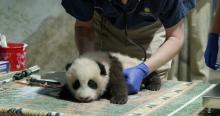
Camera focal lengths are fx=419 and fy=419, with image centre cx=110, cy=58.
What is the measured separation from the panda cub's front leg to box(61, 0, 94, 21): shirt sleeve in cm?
31

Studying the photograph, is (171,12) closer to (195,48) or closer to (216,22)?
(216,22)

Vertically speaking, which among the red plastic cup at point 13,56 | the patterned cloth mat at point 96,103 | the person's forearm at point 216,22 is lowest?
the patterned cloth mat at point 96,103

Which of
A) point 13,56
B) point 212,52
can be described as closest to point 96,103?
point 212,52

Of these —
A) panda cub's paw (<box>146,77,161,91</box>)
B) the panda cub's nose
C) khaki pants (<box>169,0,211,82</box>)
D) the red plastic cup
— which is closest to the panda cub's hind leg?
panda cub's paw (<box>146,77,161,91</box>)

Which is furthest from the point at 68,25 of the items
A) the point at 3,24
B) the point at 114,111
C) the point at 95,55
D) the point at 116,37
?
the point at 114,111

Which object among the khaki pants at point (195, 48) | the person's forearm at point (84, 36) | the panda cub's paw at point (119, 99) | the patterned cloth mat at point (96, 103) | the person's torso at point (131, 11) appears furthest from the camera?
the khaki pants at point (195, 48)

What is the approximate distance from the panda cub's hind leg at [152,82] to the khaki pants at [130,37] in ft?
0.63

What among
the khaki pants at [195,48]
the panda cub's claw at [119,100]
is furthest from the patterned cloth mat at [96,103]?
the khaki pants at [195,48]

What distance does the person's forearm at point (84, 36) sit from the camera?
5.26 ft

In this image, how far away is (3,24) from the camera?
284 cm

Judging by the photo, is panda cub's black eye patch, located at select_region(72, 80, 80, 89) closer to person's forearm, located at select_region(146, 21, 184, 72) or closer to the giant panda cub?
the giant panda cub

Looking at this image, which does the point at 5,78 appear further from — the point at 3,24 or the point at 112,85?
the point at 3,24

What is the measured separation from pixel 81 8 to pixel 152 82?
39 centimetres

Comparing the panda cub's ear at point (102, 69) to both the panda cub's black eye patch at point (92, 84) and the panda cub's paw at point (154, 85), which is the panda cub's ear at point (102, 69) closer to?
the panda cub's black eye patch at point (92, 84)
